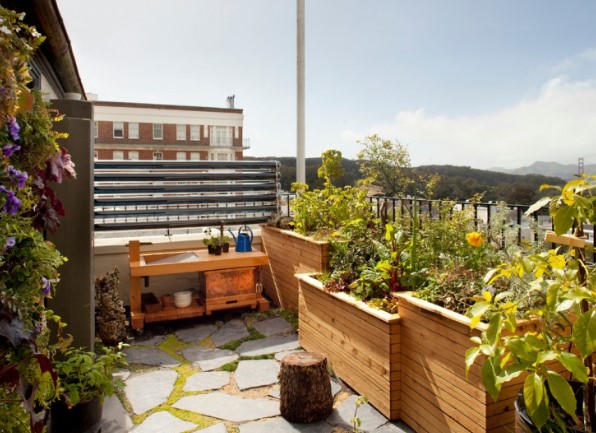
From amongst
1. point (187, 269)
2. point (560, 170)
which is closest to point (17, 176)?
point (560, 170)

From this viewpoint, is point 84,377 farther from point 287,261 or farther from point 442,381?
point 287,261

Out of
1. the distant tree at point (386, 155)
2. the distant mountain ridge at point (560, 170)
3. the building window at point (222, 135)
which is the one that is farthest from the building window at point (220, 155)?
the distant mountain ridge at point (560, 170)

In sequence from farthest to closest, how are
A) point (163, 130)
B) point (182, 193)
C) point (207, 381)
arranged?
point (163, 130)
point (182, 193)
point (207, 381)

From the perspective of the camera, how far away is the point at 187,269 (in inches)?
179

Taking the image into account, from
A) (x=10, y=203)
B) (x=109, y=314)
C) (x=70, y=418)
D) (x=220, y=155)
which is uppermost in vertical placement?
(x=220, y=155)

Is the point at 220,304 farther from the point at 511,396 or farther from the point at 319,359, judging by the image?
the point at 511,396

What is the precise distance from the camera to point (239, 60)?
33.3 ft

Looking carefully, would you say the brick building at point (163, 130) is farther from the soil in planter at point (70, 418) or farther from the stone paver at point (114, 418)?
the soil in planter at point (70, 418)

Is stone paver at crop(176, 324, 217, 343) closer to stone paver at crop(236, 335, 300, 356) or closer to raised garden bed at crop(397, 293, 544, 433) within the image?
stone paver at crop(236, 335, 300, 356)

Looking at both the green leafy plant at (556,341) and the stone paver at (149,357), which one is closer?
the green leafy plant at (556,341)

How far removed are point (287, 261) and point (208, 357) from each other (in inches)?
60.2

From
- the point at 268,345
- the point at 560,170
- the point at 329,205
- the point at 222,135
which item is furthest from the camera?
the point at 222,135

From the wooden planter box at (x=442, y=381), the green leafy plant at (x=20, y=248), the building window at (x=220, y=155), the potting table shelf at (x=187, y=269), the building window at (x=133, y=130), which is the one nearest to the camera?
the green leafy plant at (x=20, y=248)

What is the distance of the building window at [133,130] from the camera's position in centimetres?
4219
